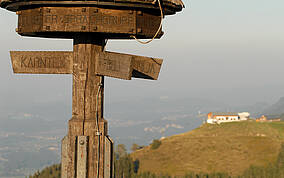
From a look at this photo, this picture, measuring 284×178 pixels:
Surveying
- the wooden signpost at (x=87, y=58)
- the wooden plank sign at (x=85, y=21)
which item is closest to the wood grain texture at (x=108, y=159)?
the wooden signpost at (x=87, y=58)

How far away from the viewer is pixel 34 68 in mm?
5805

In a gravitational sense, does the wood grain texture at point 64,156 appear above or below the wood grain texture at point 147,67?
below

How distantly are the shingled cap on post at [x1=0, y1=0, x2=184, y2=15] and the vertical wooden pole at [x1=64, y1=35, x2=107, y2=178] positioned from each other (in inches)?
21.0

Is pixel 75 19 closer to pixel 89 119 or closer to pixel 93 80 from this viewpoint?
pixel 93 80

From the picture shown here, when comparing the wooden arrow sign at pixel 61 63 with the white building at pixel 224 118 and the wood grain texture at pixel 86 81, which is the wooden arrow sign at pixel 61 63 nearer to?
the wood grain texture at pixel 86 81

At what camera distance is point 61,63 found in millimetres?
5719

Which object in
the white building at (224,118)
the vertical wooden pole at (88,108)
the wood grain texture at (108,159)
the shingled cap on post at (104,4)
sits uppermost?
the shingled cap on post at (104,4)

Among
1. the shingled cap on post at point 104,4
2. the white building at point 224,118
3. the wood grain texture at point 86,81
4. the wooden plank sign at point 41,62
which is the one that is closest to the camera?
the shingled cap on post at point 104,4

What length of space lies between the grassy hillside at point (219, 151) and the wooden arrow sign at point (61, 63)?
134m

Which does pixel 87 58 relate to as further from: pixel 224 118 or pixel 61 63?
pixel 224 118

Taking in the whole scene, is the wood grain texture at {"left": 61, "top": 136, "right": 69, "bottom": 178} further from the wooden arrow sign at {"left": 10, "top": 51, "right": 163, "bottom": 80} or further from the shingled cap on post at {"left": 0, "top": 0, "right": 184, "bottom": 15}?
the shingled cap on post at {"left": 0, "top": 0, "right": 184, "bottom": 15}

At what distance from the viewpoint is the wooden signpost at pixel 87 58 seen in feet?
17.4

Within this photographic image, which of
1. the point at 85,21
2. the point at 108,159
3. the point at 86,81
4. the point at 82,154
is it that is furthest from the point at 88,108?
the point at 85,21

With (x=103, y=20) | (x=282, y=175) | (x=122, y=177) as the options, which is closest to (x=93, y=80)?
(x=103, y=20)
